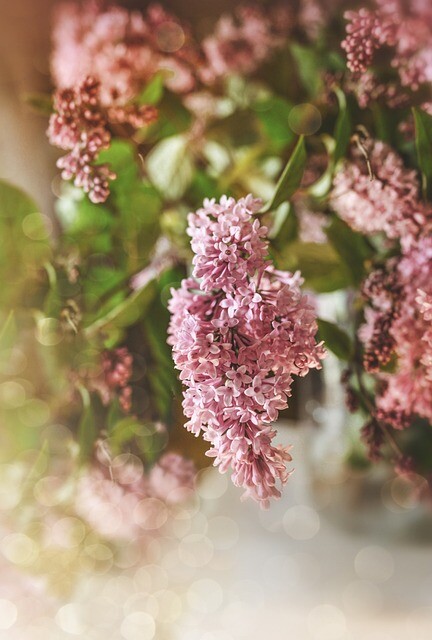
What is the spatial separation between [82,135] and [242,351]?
0.14 m

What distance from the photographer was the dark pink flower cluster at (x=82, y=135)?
13.0 inches

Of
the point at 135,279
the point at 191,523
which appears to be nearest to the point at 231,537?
the point at 191,523

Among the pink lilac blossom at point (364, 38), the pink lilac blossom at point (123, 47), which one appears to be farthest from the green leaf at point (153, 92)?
the pink lilac blossom at point (364, 38)

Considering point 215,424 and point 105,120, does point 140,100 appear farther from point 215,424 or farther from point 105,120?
point 215,424

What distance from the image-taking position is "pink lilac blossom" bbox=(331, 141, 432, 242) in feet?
1.07

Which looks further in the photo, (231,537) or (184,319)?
(231,537)

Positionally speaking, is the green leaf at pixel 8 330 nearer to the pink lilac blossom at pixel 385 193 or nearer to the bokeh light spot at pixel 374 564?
the pink lilac blossom at pixel 385 193

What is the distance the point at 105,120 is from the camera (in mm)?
343

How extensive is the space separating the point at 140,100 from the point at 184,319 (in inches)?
6.6

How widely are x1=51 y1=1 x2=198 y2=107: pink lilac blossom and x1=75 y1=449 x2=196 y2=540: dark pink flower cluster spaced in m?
0.22

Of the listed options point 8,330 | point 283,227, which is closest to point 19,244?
point 8,330

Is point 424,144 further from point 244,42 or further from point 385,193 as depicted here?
Answer: point 244,42

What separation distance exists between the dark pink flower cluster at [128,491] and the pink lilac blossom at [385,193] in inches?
6.7

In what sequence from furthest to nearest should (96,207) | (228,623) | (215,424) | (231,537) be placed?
(231,537) → (228,623) → (96,207) → (215,424)
